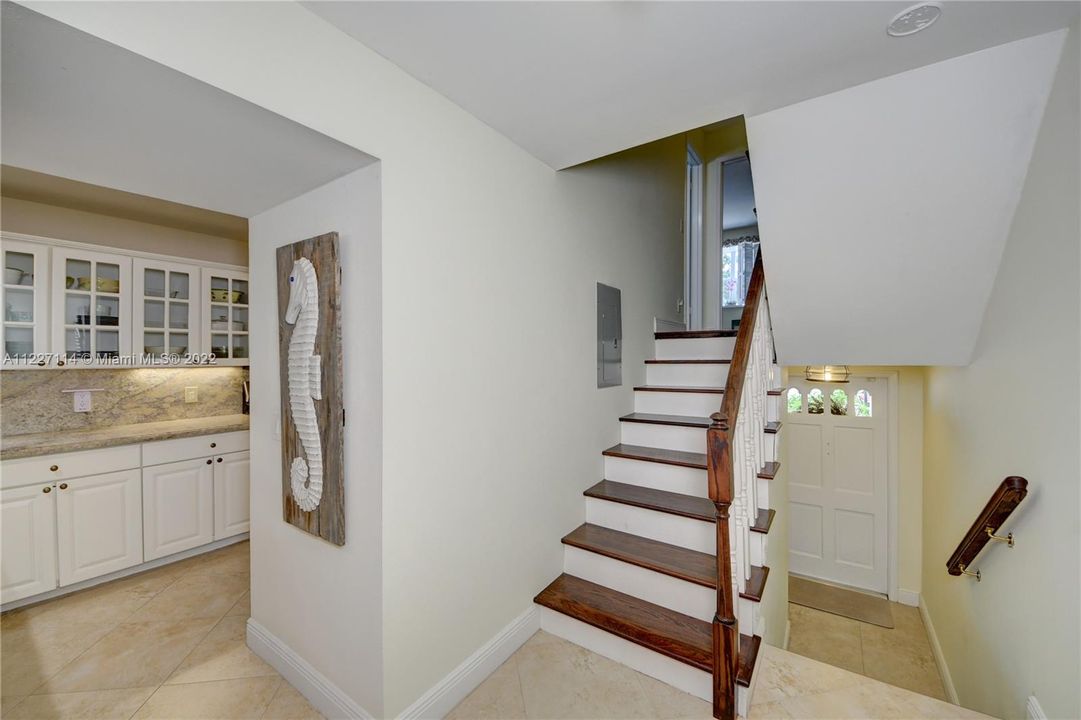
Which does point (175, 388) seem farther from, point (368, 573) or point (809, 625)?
point (809, 625)

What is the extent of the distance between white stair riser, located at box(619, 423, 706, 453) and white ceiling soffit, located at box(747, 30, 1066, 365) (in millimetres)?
886

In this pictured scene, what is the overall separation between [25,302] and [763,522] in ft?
14.5

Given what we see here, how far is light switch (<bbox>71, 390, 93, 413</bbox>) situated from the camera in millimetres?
3018

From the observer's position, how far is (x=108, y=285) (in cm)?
302

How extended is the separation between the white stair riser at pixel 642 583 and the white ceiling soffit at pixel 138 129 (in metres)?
2.13

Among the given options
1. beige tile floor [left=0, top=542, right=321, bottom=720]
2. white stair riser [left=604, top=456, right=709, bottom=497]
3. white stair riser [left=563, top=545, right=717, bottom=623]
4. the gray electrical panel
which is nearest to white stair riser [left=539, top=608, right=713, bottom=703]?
white stair riser [left=563, top=545, right=717, bottom=623]

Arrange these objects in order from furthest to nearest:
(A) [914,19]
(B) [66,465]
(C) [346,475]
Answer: (B) [66,465] → (C) [346,475] → (A) [914,19]

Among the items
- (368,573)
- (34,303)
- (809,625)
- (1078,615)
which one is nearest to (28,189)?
(34,303)

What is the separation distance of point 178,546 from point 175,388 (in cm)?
119

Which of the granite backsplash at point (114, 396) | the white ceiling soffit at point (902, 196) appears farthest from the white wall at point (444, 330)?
the granite backsplash at point (114, 396)

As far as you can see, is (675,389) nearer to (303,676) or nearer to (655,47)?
(655,47)

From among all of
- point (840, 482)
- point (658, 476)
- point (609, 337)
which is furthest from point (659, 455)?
point (840, 482)

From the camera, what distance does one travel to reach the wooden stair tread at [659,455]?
2.51 meters

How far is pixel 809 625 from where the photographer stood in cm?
368
